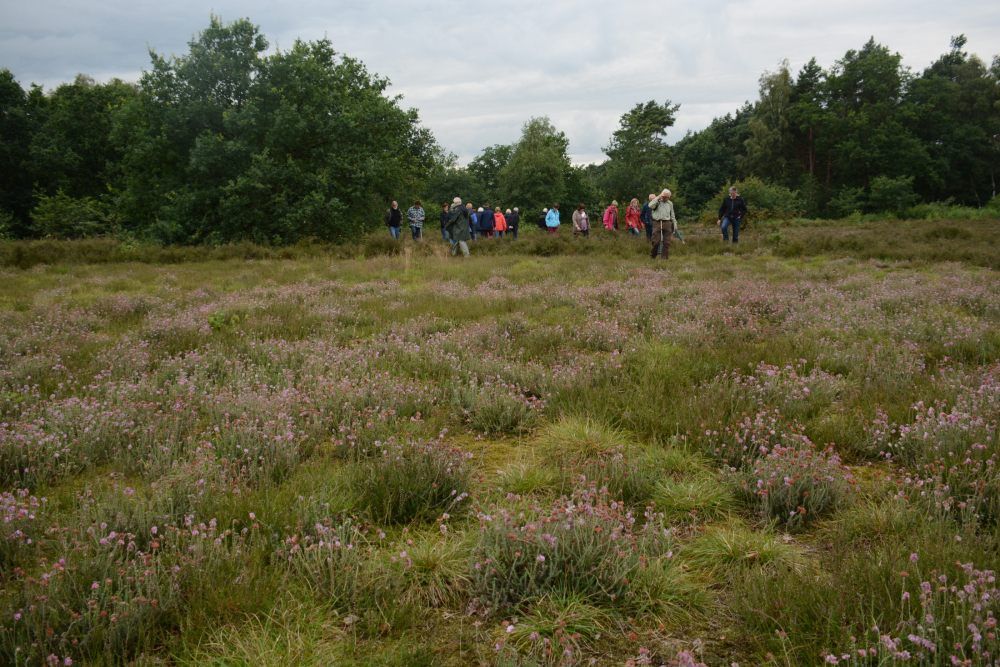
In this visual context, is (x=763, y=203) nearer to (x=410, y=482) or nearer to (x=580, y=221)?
(x=580, y=221)

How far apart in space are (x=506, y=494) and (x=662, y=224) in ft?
49.4

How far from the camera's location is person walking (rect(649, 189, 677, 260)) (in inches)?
639

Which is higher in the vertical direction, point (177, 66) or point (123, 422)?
point (177, 66)

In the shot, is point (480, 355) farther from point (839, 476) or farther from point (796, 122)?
point (796, 122)

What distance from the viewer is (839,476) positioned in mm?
3244

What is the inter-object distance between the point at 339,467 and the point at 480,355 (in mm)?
2942

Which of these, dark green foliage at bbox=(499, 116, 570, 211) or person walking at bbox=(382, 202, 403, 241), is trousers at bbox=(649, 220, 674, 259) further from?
dark green foliage at bbox=(499, 116, 570, 211)

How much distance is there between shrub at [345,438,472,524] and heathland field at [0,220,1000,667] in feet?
0.05

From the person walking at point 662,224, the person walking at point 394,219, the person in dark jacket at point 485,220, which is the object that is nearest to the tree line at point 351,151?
the person walking at point 394,219

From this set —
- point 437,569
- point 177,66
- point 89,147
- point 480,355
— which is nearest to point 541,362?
point 480,355

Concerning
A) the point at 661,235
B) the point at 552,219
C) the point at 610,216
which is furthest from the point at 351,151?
the point at 661,235

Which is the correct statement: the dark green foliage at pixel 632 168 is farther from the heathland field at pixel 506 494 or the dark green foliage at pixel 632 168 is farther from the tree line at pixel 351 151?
the heathland field at pixel 506 494

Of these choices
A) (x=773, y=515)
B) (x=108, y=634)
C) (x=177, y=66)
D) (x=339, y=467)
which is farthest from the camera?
(x=177, y=66)

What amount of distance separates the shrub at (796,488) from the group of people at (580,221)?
12.7m
